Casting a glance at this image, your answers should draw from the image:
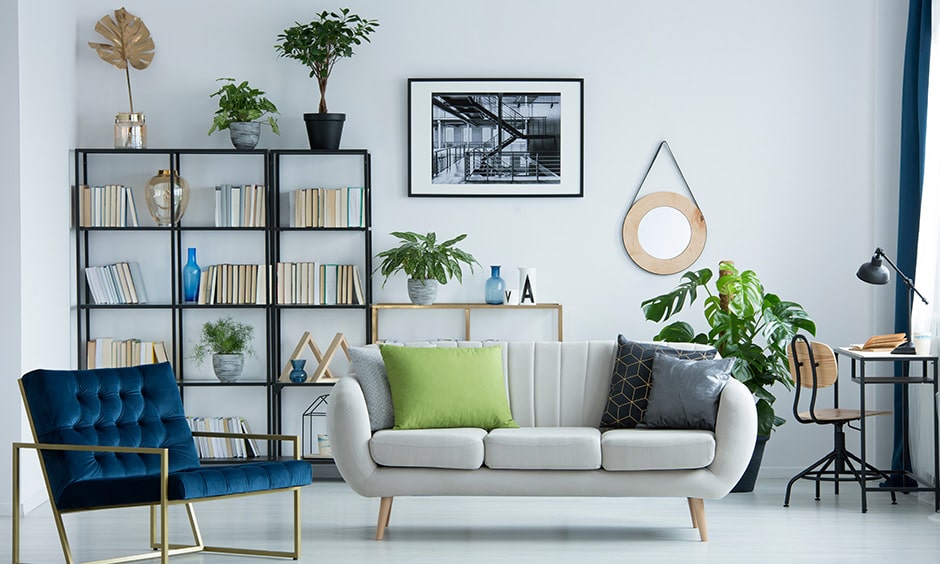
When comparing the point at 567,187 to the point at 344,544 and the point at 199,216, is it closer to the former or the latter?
the point at 199,216

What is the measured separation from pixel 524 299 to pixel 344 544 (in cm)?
208

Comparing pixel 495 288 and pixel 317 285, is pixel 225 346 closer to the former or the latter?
pixel 317 285

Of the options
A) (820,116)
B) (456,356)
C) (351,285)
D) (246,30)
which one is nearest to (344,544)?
(456,356)

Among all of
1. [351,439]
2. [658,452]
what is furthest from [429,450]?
[658,452]

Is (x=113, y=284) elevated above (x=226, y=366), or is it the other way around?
(x=113, y=284)

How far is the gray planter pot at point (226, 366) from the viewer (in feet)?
19.6

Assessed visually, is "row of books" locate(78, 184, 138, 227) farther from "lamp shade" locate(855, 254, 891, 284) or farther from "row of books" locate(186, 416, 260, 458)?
"lamp shade" locate(855, 254, 891, 284)

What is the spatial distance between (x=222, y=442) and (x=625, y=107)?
311 centimetres

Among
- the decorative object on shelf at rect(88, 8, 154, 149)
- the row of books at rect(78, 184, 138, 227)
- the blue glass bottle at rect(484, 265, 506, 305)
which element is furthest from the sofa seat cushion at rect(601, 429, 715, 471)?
the decorative object on shelf at rect(88, 8, 154, 149)

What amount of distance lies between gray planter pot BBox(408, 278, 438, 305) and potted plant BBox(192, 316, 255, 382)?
1.03 meters

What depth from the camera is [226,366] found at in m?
5.99

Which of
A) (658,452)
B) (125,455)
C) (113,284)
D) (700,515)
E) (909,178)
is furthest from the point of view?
(113,284)

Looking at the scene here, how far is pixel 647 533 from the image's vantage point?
4684 millimetres

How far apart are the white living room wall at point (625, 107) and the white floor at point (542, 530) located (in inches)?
45.6
